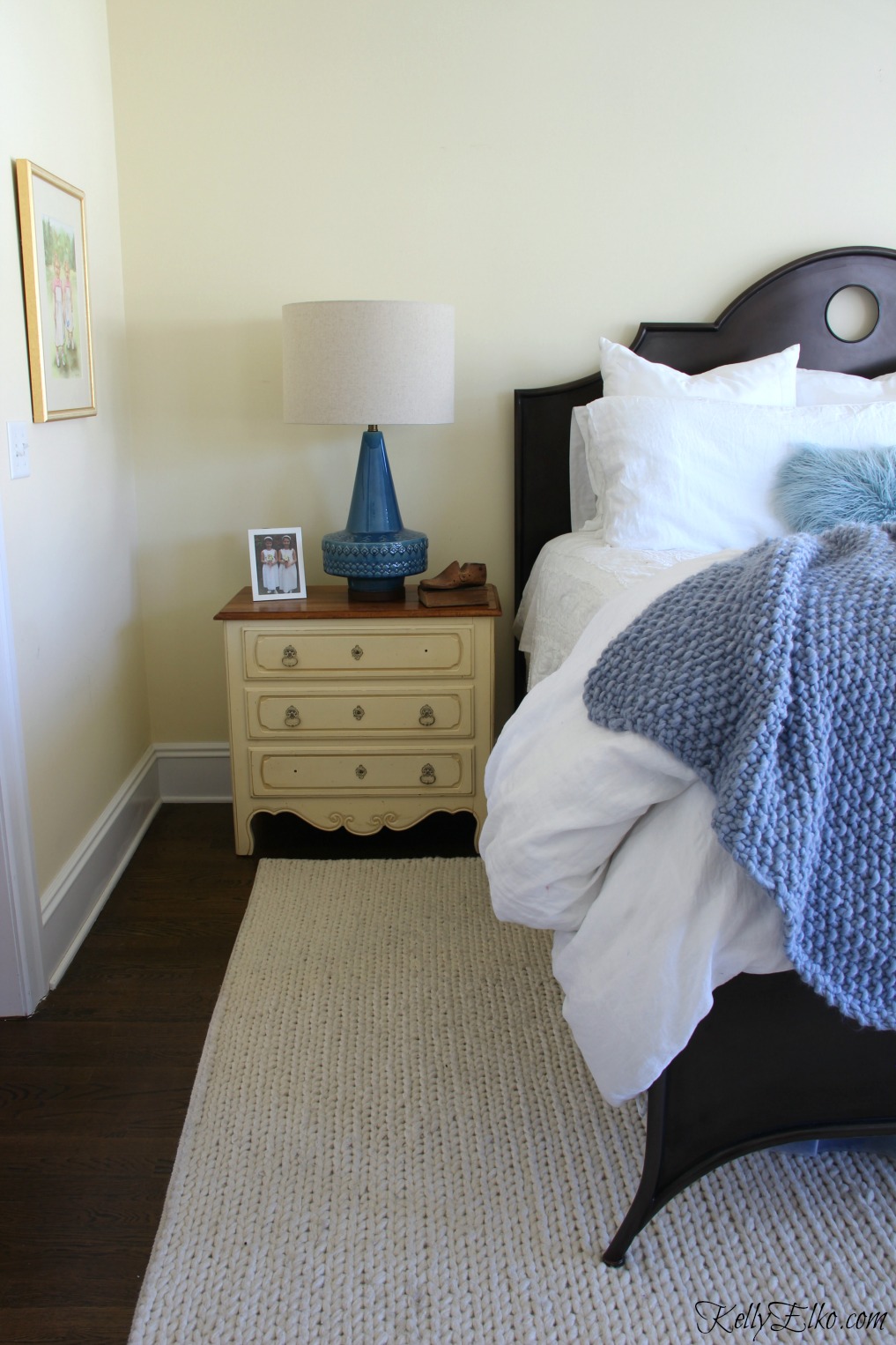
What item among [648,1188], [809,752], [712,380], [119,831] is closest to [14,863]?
[119,831]

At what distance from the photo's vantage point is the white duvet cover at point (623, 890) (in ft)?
4.09

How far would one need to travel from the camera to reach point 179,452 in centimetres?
288

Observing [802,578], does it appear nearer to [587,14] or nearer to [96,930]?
[96,930]

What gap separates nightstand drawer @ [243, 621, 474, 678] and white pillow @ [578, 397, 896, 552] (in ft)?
1.55

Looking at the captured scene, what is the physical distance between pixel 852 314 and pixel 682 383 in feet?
1.98

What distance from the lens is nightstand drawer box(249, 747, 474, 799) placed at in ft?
8.71

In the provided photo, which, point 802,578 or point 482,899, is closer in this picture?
point 802,578

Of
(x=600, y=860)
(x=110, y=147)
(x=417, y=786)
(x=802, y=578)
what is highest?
(x=110, y=147)

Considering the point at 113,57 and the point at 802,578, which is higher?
the point at 113,57

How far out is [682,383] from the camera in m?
2.63

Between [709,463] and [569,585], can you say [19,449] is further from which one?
[709,463]

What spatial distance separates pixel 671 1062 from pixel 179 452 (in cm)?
215

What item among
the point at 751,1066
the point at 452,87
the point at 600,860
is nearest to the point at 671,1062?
the point at 751,1066

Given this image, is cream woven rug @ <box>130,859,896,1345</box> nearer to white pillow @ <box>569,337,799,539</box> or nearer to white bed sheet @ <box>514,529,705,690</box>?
white bed sheet @ <box>514,529,705,690</box>
